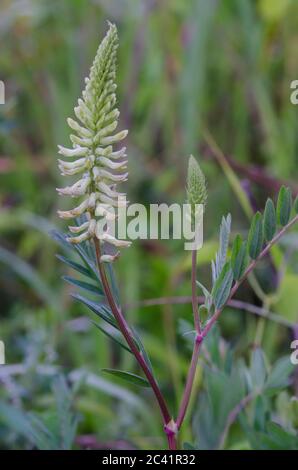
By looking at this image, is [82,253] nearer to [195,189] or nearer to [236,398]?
[195,189]

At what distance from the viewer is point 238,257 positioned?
700mm

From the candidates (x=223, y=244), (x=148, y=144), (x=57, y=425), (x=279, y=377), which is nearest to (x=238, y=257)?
(x=223, y=244)

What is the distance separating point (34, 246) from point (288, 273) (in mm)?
854

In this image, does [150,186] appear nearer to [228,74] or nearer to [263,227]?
[228,74]

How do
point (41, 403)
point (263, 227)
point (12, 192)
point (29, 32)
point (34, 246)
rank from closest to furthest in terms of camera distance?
1. point (263, 227)
2. point (41, 403)
3. point (34, 246)
4. point (12, 192)
5. point (29, 32)

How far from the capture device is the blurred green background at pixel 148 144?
1512mm

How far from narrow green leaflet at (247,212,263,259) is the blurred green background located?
58cm

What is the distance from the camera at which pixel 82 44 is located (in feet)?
6.32

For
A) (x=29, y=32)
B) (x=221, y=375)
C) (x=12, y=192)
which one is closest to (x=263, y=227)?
(x=221, y=375)

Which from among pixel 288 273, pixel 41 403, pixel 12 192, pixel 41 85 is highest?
pixel 41 85

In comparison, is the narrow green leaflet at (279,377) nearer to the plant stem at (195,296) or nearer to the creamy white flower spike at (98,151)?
the plant stem at (195,296)

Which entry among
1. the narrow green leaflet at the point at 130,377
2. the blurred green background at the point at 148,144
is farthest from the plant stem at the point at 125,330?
the blurred green background at the point at 148,144

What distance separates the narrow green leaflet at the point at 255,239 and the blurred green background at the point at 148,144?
585 mm

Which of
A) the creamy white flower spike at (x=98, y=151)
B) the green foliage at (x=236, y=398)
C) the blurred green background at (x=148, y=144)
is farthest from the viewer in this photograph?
the blurred green background at (x=148, y=144)
